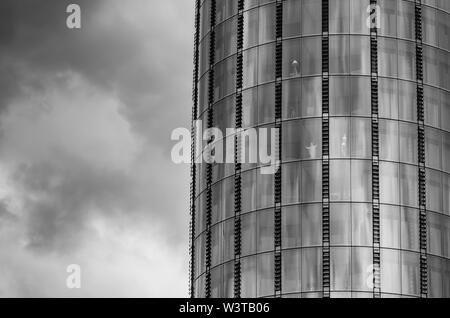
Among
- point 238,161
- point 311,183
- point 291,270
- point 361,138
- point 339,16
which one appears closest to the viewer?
point 291,270

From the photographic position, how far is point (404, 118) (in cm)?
14275

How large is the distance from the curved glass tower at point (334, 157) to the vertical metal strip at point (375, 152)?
9cm

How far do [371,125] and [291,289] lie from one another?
16330mm

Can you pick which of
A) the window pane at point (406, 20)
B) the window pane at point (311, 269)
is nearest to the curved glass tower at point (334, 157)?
A: the window pane at point (311, 269)

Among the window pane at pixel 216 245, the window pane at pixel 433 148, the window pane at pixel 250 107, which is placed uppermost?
the window pane at pixel 250 107

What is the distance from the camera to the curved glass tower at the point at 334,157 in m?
139

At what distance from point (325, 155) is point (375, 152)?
4.40 metres

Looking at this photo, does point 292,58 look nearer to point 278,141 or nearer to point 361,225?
point 278,141

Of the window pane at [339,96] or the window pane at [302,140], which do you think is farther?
the window pane at [339,96]

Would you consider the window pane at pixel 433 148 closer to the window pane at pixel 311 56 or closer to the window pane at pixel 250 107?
the window pane at pixel 311 56

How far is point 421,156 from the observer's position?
467ft

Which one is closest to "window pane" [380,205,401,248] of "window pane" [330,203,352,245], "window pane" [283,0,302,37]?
"window pane" [330,203,352,245]

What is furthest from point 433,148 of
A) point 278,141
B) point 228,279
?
point 228,279
